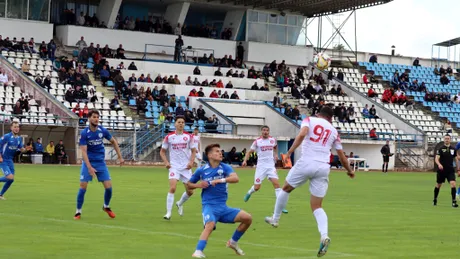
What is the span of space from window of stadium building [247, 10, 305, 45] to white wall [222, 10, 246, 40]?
2.29ft

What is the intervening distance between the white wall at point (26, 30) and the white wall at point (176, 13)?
33.5 feet

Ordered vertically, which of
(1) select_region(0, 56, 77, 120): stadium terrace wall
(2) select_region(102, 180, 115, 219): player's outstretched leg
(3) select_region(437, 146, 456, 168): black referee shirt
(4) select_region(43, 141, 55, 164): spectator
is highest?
(1) select_region(0, 56, 77, 120): stadium terrace wall

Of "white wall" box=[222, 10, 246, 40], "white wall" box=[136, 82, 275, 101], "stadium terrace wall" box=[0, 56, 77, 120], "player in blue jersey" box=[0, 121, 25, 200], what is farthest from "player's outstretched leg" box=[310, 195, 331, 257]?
"white wall" box=[222, 10, 246, 40]

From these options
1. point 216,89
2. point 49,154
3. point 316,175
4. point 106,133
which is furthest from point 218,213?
point 216,89

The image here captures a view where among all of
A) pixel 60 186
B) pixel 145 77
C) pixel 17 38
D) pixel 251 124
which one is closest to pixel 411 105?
pixel 251 124

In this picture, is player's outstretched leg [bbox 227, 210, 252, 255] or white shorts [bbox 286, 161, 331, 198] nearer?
player's outstretched leg [bbox 227, 210, 252, 255]

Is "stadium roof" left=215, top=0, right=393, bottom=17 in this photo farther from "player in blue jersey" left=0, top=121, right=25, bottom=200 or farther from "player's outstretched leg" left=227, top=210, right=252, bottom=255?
"player's outstretched leg" left=227, top=210, right=252, bottom=255

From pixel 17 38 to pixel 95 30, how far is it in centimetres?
563

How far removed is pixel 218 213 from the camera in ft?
42.7

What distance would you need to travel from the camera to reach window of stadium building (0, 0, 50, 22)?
194 feet

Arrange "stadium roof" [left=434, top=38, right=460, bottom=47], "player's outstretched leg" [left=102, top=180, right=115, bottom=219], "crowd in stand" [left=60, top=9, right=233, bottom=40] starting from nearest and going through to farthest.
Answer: "player's outstretched leg" [left=102, top=180, right=115, bottom=219] < "crowd in stand" [left=60, top=9, right=233, bottom=40] < "stadium roof" [left=434, top=38, right=460, bottom=47]

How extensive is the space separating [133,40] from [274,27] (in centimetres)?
1317

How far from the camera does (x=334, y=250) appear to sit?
14578 millimetres

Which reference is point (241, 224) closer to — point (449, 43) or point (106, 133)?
point (106, 133)
